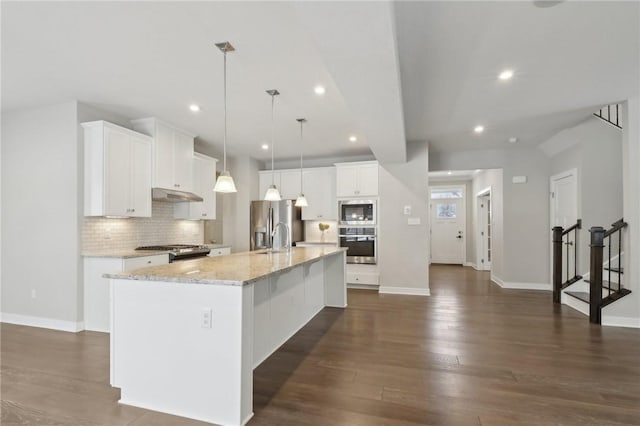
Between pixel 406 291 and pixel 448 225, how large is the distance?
→ 4.78 m

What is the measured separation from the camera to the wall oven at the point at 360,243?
5914 mm

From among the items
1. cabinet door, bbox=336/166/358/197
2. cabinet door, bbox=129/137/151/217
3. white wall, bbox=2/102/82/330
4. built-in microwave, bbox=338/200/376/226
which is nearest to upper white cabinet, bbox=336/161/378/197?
cabinet door, bbox=336/166/358/197

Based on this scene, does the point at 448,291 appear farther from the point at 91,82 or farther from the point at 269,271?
the point at 91,82

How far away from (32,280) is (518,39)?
585cm

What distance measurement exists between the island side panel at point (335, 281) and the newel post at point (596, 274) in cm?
311

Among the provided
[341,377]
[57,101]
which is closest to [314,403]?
[341,377]

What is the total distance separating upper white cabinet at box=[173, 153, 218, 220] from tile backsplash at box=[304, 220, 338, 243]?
82.6 inches

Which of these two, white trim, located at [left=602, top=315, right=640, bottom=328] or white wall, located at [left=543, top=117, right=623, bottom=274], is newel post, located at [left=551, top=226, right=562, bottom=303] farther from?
white trim, located at [left=602, top=315, right=640, bottom=328]

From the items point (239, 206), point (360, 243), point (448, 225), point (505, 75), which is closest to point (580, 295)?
point (360, 243)

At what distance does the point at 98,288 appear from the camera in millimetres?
3760

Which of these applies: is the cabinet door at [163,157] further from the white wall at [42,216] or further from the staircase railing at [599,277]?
the staircase railing at [599,277]

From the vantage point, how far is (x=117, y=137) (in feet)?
12.9

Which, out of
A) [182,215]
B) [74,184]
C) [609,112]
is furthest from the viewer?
[182,215]

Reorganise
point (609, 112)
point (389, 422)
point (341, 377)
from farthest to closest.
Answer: point (609, 112)
point (341, 377)
point (389, 422)
